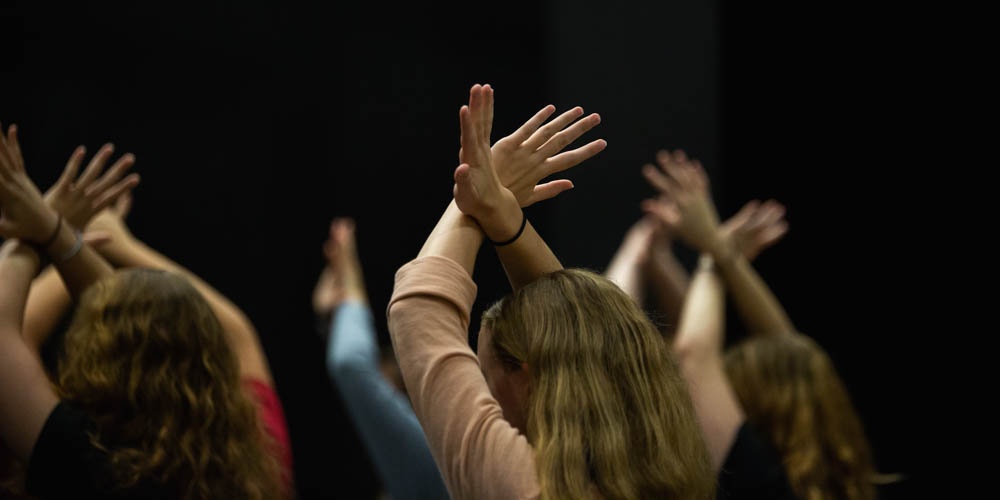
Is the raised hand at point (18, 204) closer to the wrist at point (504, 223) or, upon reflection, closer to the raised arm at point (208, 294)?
the raised arm at point (208, 294)

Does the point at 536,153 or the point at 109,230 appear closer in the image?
the point at 536,153

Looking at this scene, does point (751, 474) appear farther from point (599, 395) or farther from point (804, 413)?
point (599, 395)

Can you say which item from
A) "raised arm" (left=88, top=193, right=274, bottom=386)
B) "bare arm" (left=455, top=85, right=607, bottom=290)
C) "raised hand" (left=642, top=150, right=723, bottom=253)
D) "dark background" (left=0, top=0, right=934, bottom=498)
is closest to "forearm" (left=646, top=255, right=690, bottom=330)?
"raised hand" (left=642, top=150, right=723, bottom=253)

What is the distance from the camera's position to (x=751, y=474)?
162cm

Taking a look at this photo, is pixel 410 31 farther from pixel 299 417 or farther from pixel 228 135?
pixel 299 417

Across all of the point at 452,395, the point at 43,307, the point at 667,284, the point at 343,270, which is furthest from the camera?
the point at 667,284

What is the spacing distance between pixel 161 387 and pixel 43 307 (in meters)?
0.40

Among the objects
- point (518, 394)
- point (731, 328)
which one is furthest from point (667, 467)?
point (731, 328)

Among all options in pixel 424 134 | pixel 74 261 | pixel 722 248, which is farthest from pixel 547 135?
pixel 424 134

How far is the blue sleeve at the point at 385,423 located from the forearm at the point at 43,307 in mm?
473

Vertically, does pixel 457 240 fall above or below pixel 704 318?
above

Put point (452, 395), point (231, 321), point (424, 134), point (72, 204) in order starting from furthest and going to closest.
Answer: point (424, 134) → point (231, 321) → point (72, 204) → point (452, 395)

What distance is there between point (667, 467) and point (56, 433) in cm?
81

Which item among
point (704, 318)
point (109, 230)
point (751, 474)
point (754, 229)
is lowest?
point (751, 474)
